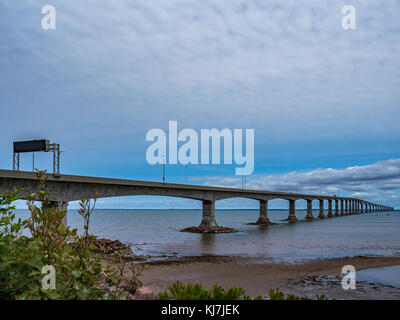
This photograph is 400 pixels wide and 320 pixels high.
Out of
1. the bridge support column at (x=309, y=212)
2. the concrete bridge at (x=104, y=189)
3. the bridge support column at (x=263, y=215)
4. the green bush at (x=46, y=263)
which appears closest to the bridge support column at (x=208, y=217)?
the concrete bridge at (x=104, y=189)

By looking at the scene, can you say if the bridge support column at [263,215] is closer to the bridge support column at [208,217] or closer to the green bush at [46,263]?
the bridge support column at [208,217]

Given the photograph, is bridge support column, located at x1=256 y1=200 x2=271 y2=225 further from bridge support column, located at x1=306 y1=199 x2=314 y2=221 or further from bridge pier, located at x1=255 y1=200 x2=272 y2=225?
bridge support column, located at x1=306 y1=199 x2=314 y2=221

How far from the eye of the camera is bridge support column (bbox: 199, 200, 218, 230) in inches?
2598

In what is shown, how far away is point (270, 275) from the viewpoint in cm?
2273

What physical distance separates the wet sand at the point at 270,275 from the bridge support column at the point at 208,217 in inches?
1387

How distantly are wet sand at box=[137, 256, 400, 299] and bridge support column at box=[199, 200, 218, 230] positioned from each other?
35222 millimetres

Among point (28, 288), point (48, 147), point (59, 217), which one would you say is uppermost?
point (48, 147)

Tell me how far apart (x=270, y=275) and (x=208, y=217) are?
1786 inches

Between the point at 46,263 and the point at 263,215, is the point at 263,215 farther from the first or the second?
the point at 46,263

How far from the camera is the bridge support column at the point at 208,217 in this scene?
66000 millimetres
